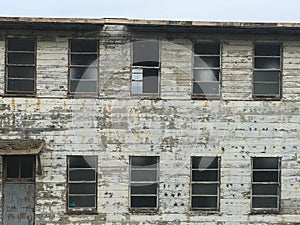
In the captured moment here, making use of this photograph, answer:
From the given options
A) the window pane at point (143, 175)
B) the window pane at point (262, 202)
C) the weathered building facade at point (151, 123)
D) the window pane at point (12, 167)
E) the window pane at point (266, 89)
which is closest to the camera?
the weathered building facade at point (151, 123)

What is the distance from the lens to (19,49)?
1188 centimetres

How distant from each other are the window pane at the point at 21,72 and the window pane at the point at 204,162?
512 cm

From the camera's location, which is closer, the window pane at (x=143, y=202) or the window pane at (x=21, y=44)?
the window pane at (x=21, y=44)

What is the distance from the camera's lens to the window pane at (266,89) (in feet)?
40.1

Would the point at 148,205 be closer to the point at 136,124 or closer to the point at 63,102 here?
the point at 136,124

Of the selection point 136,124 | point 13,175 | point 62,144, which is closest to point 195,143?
point 136,124

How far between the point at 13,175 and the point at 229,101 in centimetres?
636

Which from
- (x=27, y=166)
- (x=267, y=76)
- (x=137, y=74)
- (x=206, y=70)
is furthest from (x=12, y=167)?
(x=267, y=76)

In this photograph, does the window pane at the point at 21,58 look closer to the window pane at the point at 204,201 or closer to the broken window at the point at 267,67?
the window pane at the point at 204,201

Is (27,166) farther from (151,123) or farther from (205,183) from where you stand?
(205,183)

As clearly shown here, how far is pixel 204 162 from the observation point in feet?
39.7

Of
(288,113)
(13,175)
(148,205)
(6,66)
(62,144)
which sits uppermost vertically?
(6,66)

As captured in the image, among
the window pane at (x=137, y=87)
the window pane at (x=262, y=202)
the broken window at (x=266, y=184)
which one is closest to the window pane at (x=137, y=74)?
the window pane at (x=137, y=87)

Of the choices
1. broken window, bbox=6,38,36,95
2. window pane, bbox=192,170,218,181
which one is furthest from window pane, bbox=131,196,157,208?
broken window, bbox=6,38,36,95
